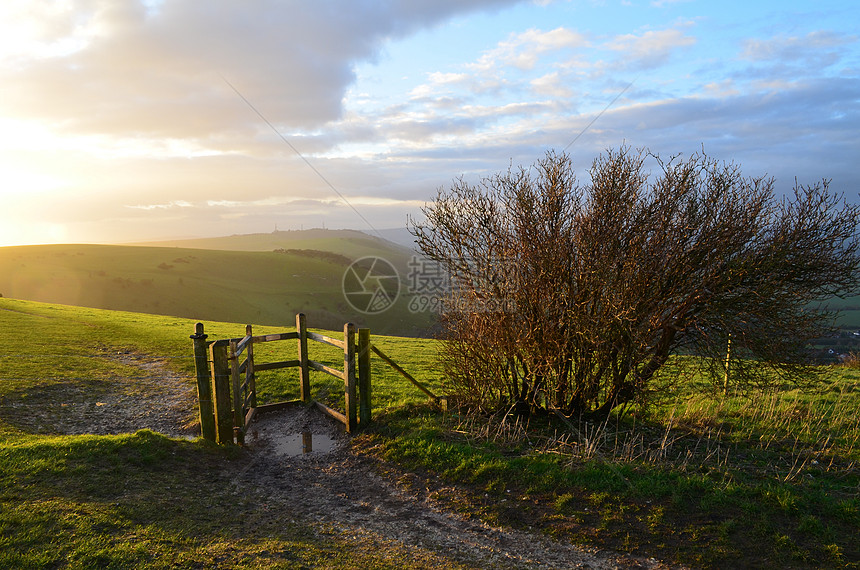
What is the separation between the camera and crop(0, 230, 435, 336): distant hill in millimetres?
56781

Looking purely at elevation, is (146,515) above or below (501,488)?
above

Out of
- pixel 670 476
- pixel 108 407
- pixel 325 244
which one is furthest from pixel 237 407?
pixel 325 244

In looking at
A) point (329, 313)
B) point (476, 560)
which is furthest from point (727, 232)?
point (329, 313)

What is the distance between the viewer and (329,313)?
202 ft

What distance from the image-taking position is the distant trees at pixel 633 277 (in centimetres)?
691

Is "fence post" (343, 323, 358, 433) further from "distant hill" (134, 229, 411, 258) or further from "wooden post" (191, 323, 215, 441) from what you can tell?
"distant hill" (134, 229, 411, 258)

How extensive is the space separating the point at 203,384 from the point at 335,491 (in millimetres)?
2624

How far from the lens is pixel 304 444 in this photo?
8.12 m

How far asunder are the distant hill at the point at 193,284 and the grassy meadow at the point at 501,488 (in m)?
46.3

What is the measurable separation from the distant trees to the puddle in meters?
3.05

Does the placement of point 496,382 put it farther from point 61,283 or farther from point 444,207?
point 61,283

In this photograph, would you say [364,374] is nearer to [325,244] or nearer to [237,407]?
[237,407]

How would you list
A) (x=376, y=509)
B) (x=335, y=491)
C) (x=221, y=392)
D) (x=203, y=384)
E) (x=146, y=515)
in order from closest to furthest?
(x=146, y=515) → (x=376, y=509) → (x=335, y=491) → (x=203, y=384) → (x=221, y=392)

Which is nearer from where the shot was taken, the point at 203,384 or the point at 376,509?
the point at 376,509
